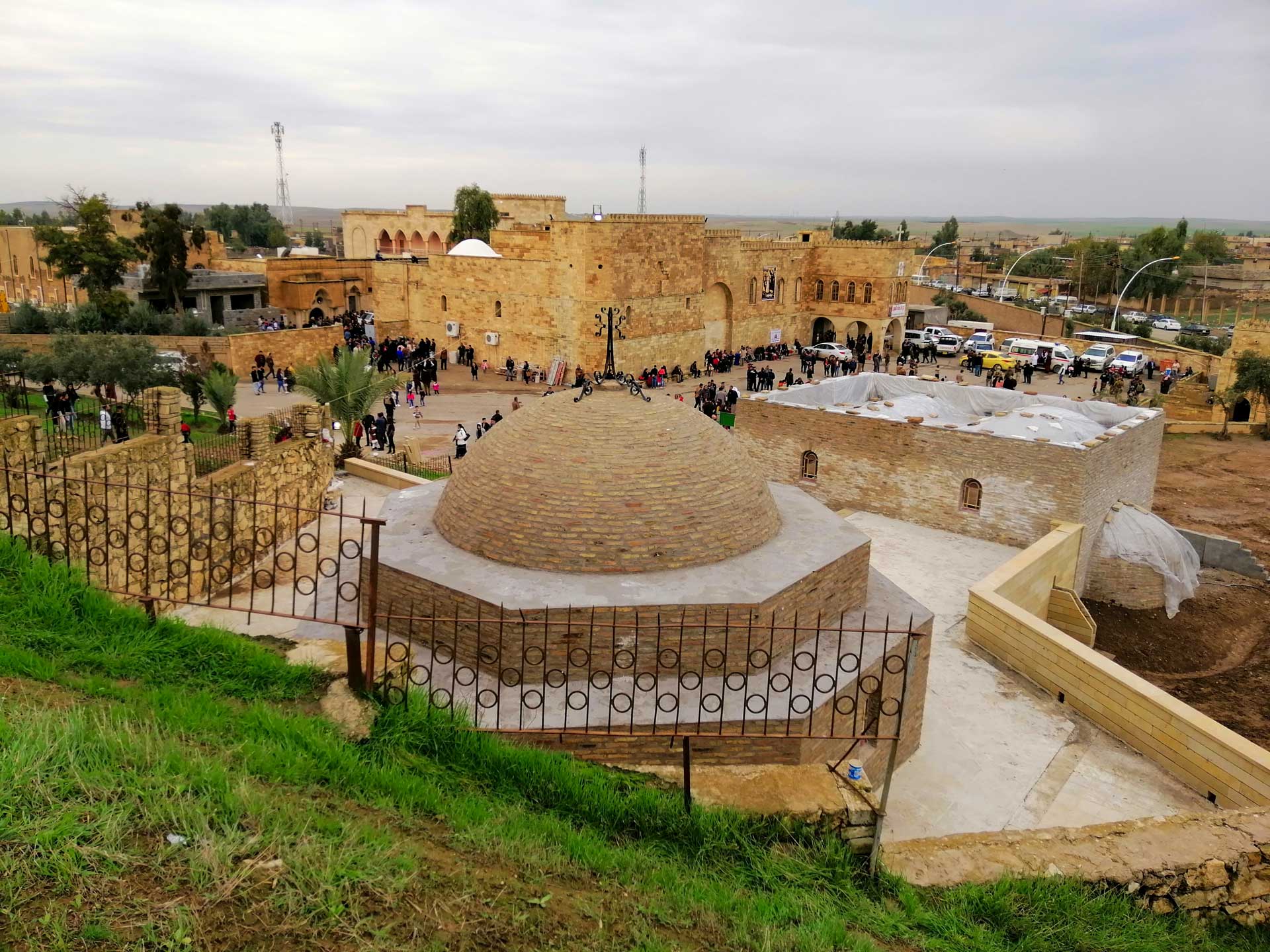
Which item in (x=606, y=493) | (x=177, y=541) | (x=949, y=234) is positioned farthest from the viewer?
(x=949, y=234)

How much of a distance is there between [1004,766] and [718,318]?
2810 cm

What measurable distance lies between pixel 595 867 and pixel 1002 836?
10.1 ft

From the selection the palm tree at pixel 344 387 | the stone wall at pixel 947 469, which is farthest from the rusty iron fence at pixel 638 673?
the palm tree at pixel 344 387

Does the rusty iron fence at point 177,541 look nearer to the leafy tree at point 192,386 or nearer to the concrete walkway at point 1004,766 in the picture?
the concrete walkway at point 1004,766

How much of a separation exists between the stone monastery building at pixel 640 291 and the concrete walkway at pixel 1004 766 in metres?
20.6

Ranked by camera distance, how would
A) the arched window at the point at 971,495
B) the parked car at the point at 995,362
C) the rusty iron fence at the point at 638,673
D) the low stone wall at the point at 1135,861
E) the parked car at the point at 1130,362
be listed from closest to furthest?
the low stone wall at the point at 1135,861, the rusty iron fence at the point at 638,673, the arched window at the point at 971,495, the parked car at the point at 995,362, the parked car at the point at 1130,362

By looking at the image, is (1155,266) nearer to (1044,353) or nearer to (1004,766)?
(1044,353)

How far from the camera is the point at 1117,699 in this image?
9594mm

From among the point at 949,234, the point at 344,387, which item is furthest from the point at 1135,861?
the point at 949,234

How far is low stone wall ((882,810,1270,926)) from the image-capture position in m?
5.53

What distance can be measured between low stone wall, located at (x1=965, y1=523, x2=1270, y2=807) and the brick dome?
12.4ft

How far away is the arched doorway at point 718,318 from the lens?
114 feet

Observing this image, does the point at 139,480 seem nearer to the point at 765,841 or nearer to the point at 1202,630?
the point at 765,841

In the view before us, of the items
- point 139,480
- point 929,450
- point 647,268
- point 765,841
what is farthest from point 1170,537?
point 647,268
